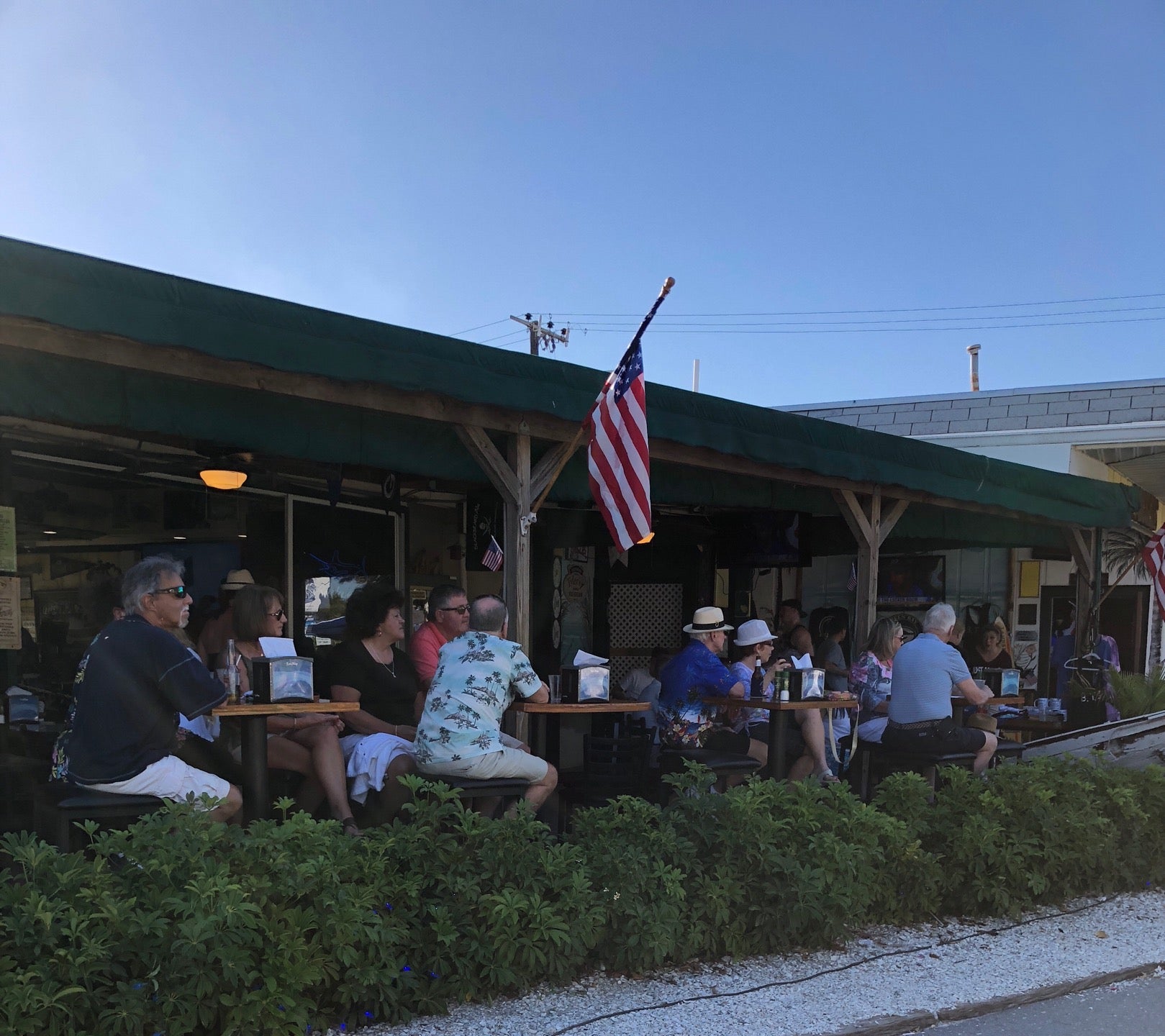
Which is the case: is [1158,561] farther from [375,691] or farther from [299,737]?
[299,737]

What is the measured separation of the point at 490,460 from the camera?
574cm

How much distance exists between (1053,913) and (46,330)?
5140 millimetres

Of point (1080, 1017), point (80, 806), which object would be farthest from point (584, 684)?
point (1080, 1017)

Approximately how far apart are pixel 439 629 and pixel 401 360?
70.3 inches

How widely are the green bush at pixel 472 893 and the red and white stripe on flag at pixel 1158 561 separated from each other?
5548 millimetres

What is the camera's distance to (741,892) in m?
4.36

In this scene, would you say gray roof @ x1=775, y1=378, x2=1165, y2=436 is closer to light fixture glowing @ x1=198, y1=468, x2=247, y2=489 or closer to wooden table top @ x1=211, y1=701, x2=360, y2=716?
light fixture glowing @ x1=198, y1=468, x2=247, y2=489

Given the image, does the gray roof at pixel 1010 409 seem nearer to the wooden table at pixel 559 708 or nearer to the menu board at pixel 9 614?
the wooden table at pixel 559 708

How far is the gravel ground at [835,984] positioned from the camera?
3.72 m

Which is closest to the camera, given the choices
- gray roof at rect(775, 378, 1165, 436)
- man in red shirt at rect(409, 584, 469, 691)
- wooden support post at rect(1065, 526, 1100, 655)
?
man in red shirt at rect(409, 584, 469, 691)

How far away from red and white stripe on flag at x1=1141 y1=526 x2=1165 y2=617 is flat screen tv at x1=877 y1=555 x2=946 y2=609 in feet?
7.73

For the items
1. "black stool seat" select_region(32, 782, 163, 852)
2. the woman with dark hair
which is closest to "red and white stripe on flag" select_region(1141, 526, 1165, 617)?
the woman with dark hair

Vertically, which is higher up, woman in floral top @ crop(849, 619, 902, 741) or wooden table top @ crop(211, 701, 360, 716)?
wooden table top @ crop(211, 701, 360, 716)

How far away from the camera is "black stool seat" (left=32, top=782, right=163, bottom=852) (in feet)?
13.0
